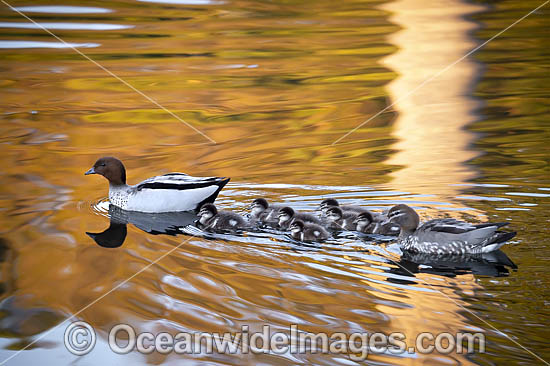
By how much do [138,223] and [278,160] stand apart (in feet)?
6.86

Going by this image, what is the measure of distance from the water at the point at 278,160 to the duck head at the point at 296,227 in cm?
11

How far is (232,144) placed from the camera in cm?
941

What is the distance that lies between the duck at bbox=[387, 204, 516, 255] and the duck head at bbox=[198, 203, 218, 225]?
173 centimetres

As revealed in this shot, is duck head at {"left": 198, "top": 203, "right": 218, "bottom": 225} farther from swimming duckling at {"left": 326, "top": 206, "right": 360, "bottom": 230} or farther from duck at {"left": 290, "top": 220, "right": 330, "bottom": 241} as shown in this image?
swimming duckling at {"left": 326, "top": 206, "right": 360, "bottom": 230}

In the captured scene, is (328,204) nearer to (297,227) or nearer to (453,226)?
(297,227)

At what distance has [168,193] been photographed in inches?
284

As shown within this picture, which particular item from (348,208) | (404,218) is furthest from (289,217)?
(404,218)

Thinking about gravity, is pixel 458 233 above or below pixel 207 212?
above

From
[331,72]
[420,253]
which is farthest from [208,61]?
[420,253]

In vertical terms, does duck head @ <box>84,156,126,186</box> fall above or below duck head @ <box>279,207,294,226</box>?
above

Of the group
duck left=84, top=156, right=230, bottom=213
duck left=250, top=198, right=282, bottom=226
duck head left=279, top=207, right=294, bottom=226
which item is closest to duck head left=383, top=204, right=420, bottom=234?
duck head left=279, top=207, right=294, bottom=226

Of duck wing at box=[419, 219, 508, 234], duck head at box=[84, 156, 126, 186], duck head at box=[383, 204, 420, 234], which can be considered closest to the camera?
duck wing at box=[419, 219, 508, 234]

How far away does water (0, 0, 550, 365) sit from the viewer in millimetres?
4773

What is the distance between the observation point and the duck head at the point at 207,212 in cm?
668
